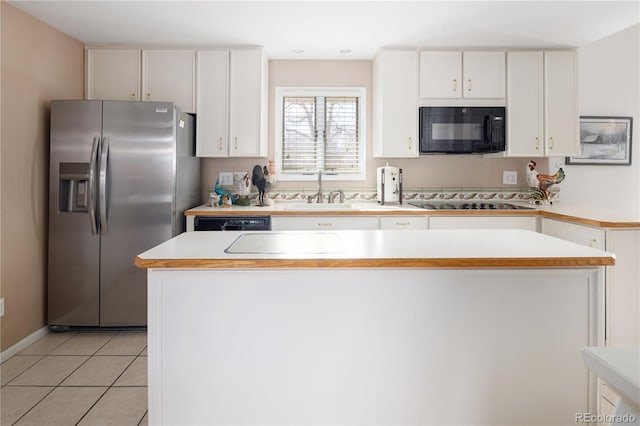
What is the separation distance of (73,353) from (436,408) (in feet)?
7.93

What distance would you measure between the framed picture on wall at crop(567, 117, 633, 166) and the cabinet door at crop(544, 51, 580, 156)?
25.7 inches

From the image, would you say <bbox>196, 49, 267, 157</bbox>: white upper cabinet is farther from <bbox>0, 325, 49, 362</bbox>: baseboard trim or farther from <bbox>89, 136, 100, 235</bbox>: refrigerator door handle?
<bbox>0, 325, 49, 362</bbox>: baseboard trim

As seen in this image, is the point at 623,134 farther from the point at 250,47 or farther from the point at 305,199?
the point at 250,47

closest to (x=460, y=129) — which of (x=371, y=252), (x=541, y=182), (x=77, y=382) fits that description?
(x=541, y=182)


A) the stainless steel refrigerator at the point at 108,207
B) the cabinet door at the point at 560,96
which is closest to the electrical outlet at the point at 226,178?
the stainless steel refrigerator at the point at 108,207

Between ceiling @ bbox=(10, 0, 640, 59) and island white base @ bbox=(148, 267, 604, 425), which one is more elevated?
ceiling @ bbox=(10, 0, 640, 59)

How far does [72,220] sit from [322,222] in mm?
1889

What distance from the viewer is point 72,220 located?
303 cm

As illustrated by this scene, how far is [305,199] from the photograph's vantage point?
398 centimetres

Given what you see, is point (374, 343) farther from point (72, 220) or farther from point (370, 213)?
point (72, 220)

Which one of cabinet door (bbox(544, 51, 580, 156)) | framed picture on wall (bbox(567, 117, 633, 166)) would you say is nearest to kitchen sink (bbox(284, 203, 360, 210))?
cabinet door (bbox(544, 51, 580, 156))

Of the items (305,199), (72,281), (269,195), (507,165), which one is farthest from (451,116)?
(72,281)

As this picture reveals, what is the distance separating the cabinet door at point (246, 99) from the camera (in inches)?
140

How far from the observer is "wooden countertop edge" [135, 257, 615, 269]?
1.51m
